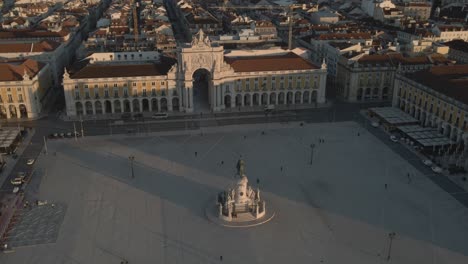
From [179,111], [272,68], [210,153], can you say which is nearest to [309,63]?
[272,68]

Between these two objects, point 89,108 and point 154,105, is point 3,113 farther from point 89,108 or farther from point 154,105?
point 154,105

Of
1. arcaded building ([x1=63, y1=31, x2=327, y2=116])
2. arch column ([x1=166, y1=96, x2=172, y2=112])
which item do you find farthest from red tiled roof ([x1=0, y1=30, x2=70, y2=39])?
arch column ([x1=166, y1=96, x2=172, y2=112])

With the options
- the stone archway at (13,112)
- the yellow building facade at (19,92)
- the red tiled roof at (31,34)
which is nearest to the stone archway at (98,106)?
the yellow building facade at (19,92)

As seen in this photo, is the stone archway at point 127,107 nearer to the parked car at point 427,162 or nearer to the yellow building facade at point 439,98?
the yellow building facade at point 439,98

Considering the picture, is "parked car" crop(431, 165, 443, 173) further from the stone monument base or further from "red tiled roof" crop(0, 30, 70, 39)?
"red tiled roof" crop(0, 30, 70, 39)

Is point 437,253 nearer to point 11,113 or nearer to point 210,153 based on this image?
point 210,153

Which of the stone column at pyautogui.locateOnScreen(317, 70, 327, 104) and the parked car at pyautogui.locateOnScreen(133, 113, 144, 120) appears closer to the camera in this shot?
the parked car at pyautogui.locateOnScreen(133, 113, 144, 120)
